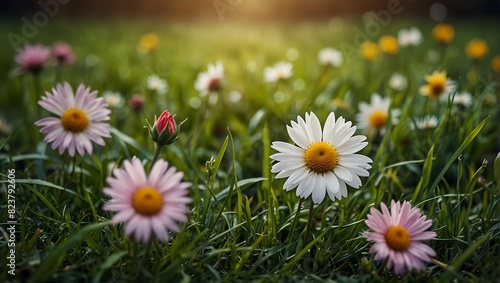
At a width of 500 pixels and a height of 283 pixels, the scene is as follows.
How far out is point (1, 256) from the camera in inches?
41.4

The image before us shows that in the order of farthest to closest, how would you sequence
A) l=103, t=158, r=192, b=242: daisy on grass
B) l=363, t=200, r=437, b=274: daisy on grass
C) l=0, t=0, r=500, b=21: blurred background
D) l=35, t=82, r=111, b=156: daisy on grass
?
l=0, t=0, r=500, b=21: blurred background < l=35, t=82, r=111, b=156: daisy on grass < l=363, t=200, r=437, b=274: daisy on grass < l=103, t=158, r=192, b=242: daisy on grass

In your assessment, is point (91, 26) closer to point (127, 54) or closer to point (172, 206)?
point (127, 54)

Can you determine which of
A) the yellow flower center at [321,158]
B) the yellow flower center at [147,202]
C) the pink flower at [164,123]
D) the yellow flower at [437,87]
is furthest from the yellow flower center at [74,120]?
the yellow flower at [437,87]

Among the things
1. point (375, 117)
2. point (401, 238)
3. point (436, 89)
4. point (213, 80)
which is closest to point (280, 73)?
point (213, 80)

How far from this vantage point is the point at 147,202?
0.89 meters

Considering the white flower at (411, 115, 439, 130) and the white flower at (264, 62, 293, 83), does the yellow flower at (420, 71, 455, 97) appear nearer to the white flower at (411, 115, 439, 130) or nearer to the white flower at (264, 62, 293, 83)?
the white flower at (411, 115, 439, 130)

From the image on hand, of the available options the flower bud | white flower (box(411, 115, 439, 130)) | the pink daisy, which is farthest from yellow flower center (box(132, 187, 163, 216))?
the pink daisy

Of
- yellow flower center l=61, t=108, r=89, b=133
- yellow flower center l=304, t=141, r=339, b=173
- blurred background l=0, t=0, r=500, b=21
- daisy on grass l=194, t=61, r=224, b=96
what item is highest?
blurred background l=0, t=0, r=500, b=21

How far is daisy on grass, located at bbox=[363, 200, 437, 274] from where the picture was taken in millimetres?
978

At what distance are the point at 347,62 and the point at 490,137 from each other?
1.60 metres

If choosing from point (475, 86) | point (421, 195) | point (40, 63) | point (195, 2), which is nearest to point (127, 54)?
point (40, 63)

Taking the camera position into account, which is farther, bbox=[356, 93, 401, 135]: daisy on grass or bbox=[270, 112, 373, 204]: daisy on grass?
bbox=[356, 93, 401, 135]: daisy on grass

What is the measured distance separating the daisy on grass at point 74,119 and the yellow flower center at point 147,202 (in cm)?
34

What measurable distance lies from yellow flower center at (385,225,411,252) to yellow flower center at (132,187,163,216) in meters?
0.44
